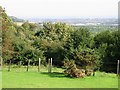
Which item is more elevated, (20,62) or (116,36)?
(116,36)

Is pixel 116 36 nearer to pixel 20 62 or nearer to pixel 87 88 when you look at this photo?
pixel 20 62

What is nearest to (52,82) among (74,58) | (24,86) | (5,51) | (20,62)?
(24,86)

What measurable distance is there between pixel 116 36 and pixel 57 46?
586 cm

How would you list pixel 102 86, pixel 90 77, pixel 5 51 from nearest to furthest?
pixel 102 86 < pixel 90 77 < pixel 5 51

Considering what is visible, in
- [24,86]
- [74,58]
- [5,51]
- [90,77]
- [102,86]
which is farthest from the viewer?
[5,51]

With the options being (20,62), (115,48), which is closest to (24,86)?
(20,62)

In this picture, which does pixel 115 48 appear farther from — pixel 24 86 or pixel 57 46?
pixel 24 86

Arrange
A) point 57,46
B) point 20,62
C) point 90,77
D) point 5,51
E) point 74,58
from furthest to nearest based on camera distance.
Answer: point 57,46 → point 20,62 → point 5,51 → point 74,58 → point 90,77

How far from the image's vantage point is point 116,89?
13406 mm

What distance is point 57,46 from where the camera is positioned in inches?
1205

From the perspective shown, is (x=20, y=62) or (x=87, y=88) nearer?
(x=87, y=88)

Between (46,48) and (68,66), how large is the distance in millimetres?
13822

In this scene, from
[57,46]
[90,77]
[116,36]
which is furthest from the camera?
[57,46]

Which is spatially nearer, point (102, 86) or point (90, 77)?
point (102, 86)
